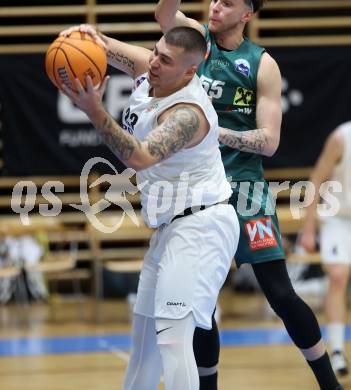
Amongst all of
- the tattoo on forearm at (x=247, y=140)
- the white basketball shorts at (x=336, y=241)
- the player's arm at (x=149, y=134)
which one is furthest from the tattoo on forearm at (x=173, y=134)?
the white basketball shorts at (x=336, y=241)

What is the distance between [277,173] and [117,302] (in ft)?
8.14

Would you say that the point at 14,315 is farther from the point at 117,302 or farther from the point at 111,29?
the point at 111,29

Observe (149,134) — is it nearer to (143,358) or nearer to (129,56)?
(129,56)

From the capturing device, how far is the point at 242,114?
508 cm

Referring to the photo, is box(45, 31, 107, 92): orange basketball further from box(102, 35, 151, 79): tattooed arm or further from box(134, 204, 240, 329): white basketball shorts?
box(134, 204, 240, 329): white basketball shorts

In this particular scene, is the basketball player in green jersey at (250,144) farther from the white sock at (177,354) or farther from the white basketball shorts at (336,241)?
the white basketball shorts at (336,241)

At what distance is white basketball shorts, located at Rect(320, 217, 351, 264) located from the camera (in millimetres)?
6449

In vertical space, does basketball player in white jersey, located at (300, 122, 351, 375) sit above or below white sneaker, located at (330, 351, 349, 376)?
above

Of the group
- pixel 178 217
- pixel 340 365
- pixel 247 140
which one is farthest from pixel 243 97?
pixel 340 365

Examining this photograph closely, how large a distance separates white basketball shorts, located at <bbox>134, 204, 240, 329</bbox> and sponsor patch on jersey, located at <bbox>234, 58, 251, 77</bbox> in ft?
3.27

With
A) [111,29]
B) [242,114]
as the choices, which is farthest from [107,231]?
[242,114]

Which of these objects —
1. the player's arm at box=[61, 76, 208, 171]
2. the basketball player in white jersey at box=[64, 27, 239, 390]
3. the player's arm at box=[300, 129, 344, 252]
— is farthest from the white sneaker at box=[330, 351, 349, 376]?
the player's arm at box=[61, 76, 208, 171]

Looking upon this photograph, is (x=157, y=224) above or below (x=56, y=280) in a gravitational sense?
above

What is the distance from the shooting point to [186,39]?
4062 mm
